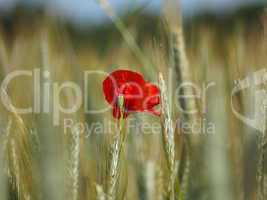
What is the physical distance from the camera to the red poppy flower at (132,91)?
479mm

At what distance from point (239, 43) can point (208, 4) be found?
0.40 feet

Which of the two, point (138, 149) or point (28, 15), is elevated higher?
point (28, 15)

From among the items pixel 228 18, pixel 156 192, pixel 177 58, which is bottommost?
pixel 156 192

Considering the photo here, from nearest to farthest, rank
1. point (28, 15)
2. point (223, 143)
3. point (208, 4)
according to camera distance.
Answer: point (223, 143) < point (208, 4) < point (28, 15)

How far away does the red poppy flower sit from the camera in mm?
479

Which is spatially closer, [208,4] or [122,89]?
[122,89]

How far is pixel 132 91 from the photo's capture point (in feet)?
1.61

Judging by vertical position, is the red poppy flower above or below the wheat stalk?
above

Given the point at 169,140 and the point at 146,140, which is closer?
the point at 169,140

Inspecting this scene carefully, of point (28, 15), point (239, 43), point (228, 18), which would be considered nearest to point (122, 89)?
point (239, 43)

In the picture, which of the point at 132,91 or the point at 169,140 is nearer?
the point at 169,140

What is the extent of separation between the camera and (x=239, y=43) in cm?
59

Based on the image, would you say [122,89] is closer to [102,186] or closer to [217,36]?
[102,186]

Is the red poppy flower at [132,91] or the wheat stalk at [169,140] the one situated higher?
the red poppy flower at [132,91]
